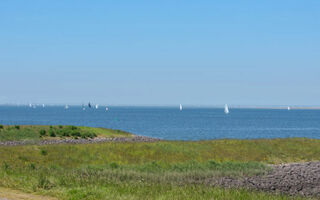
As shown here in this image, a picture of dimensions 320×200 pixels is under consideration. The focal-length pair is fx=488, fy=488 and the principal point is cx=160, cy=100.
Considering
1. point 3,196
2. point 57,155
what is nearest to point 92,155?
point 57,155

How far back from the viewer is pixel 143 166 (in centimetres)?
3656

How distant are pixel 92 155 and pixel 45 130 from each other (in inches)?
1353

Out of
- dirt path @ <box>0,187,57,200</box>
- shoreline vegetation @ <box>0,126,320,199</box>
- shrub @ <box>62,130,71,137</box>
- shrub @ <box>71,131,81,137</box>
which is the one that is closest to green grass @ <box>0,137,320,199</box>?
shoreline vegetation @ <box>0,126,320,199</box>

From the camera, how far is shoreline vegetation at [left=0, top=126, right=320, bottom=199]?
19.7 meters

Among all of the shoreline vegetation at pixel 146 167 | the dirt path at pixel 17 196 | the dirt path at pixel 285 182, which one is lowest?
the dirt path at pixel 285 182

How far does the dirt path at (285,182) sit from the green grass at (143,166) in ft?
5.04

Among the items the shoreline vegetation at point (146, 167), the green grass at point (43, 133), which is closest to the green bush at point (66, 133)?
the green grass at point (43, 133)

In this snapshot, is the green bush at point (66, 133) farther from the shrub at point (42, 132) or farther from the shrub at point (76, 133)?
the shrub at point (42, 132)

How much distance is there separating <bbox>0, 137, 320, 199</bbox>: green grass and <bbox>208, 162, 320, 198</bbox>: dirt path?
1.54 meters

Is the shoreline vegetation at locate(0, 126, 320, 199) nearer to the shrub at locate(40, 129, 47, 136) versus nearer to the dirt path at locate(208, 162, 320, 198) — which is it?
the dirt path at locate(208, 162, 320, 198)

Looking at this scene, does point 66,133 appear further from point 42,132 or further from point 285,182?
point 285,182

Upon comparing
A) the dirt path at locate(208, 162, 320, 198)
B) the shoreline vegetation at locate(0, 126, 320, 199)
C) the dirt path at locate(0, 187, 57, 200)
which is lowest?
the dirt path at locate(208, 162, 320, 198)

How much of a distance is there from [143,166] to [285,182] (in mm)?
10548

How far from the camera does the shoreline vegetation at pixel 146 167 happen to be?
1966 centimetres
